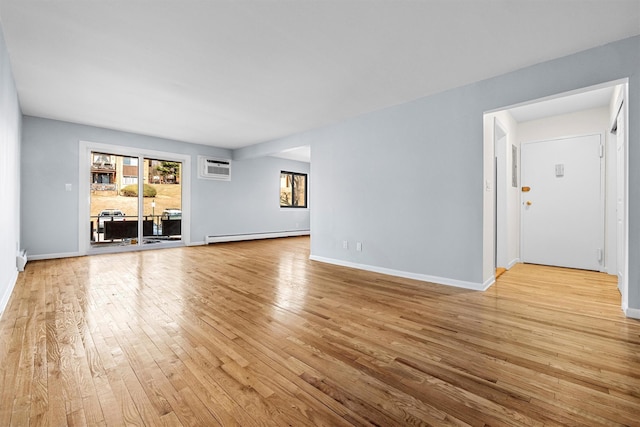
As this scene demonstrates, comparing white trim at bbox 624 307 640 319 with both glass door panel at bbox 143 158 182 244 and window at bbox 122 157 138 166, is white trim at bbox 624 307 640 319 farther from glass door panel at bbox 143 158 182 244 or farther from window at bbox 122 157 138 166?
window at bbox 122 157 138 166

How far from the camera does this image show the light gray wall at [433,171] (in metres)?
2.59

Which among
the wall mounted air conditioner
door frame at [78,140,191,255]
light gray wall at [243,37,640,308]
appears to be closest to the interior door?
light gray wall at [243,37,640,308]

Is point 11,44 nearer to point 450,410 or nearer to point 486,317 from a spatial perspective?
point 450,410

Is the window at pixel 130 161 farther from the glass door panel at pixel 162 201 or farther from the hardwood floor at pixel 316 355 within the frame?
the hardwood floor at pixel 316 355

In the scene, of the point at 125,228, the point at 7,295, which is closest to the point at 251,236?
the point at 125,228

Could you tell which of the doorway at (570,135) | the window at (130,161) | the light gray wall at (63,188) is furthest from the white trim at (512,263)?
the window at (130,161)

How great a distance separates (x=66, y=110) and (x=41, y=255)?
8.46 ft

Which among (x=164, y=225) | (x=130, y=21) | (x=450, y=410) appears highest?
(x=130, y=21)

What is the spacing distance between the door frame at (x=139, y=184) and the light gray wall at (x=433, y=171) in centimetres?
393

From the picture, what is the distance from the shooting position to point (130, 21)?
2295mm

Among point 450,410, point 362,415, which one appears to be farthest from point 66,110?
point 450,410

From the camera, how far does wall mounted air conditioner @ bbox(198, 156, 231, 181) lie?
7239mm

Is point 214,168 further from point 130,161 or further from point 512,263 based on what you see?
point 512,263

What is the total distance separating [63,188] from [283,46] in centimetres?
523
